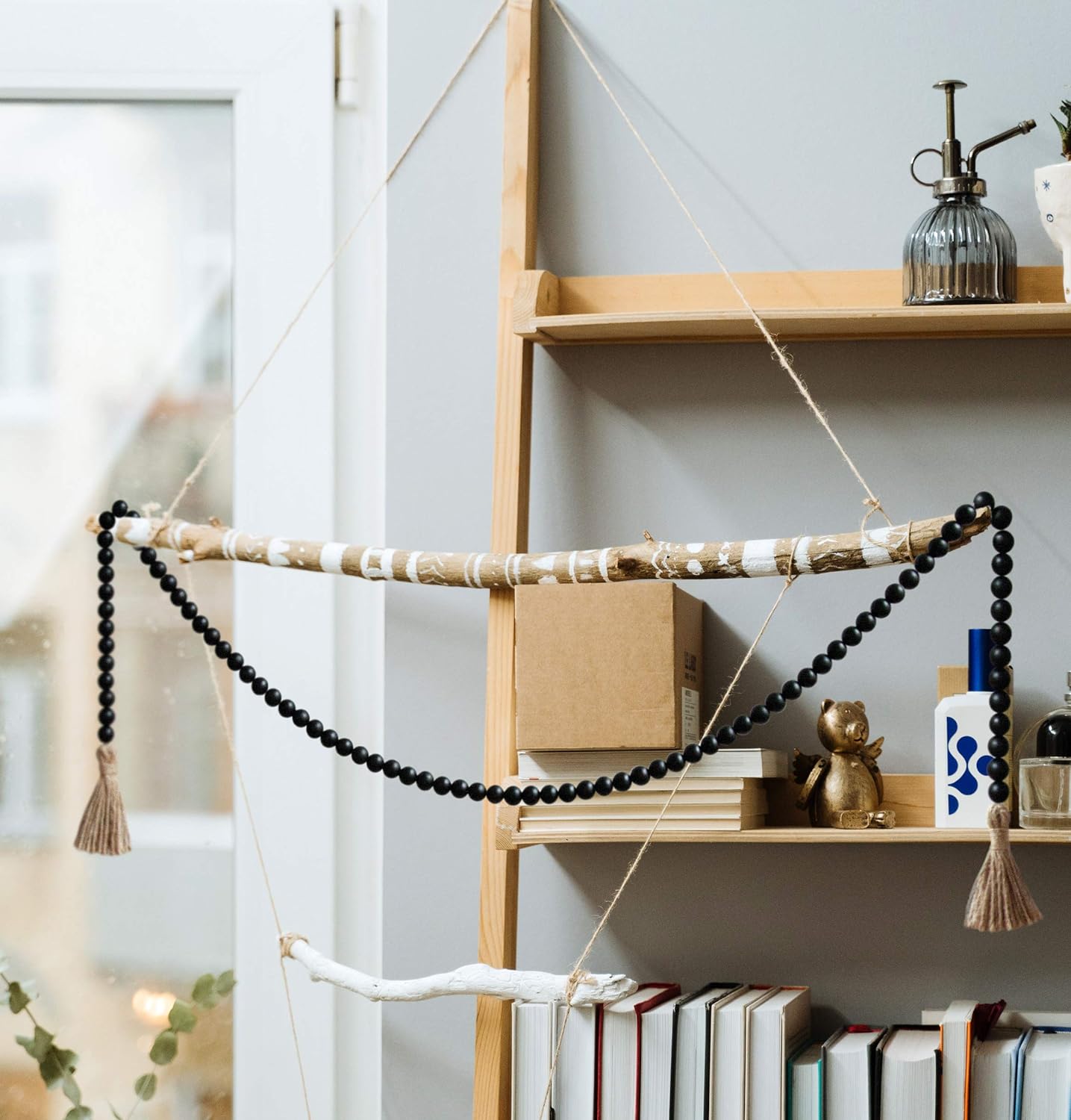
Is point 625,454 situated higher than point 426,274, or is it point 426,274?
point 426,274

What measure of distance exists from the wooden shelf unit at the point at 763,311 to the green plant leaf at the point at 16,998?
33.9 inches

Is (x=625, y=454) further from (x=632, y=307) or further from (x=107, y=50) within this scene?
(x=107, y=50)

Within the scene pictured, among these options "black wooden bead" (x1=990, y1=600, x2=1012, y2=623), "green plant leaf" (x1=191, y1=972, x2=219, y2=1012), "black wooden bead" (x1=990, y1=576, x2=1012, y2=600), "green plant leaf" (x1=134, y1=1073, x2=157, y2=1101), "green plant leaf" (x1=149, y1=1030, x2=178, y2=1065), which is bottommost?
"green plant leaf" (x1=134, y1=1073, x2=157, y2=1101)

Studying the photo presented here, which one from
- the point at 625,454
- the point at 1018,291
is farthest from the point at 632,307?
the point at 1018,291

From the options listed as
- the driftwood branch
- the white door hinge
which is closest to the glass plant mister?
the driftwood branch

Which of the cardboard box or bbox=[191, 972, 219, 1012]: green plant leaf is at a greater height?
the cardboard box

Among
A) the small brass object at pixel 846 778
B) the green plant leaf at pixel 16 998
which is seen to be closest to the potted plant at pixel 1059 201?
the small brass object at pixel 846 778

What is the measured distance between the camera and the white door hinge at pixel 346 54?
1.56m

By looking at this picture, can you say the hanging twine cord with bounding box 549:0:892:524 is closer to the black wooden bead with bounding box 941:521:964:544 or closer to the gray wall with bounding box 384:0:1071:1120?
the gray wall with bounding box 384:0:1071:1120

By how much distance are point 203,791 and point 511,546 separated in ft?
1.71

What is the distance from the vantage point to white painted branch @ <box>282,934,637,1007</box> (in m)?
1.21

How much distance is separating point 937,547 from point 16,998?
1.04 meters

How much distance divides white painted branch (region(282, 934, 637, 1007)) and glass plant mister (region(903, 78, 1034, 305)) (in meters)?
0.73

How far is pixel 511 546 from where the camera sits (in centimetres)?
136
